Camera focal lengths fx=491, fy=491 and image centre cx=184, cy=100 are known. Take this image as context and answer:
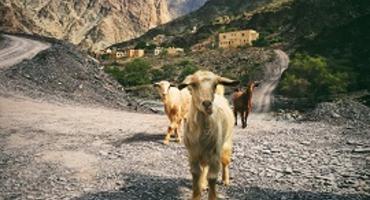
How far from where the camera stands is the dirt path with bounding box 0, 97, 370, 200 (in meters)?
11.0

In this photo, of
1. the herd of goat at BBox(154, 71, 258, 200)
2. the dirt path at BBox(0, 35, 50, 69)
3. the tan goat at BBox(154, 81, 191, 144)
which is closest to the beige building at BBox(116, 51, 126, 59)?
the dirt path at BBox(0, 35, 50, 69)

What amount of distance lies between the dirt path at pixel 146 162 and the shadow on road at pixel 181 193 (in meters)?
0.02

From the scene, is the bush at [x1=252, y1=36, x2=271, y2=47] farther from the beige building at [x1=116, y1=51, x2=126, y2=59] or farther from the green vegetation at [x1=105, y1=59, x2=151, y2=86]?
the beige building at [x1=116, y1=51, x2=126, y2=59]

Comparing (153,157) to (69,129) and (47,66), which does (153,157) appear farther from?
(47,66)

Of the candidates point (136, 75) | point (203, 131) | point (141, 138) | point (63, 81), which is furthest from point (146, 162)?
point (136, 75)

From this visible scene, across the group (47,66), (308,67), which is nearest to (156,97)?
(308,67)

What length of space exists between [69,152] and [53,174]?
255 cm

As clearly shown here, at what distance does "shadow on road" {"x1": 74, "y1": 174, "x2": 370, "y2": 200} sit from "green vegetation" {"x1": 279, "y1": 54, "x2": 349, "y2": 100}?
50812mm

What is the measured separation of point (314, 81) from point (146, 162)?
184 feet

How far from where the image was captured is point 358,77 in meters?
64.2

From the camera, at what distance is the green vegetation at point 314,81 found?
2430 inches

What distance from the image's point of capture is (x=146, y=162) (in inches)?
535

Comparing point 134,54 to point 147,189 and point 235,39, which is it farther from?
point 147,189

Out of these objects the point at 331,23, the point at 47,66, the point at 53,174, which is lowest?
the point at 53,174
